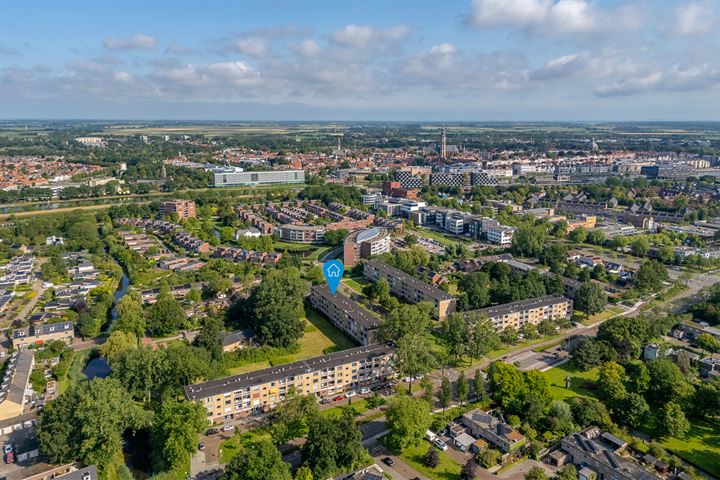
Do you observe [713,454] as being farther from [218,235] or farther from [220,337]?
[218,235]

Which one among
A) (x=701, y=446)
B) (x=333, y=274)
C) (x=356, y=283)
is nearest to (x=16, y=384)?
(x=333, y=274)

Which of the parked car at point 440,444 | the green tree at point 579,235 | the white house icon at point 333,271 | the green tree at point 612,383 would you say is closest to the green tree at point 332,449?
the parked car at point 440,444

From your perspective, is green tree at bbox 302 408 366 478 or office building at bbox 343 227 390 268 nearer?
green tree at bbox 302 408 366 478

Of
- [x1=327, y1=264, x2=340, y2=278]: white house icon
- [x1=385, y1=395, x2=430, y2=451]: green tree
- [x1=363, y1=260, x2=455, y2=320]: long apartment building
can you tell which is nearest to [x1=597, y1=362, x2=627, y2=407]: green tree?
[x1=385, y1=395, x2=430, y2=451]: green tree

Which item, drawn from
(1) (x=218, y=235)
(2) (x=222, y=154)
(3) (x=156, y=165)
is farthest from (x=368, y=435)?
(2) (x=222, y=154)

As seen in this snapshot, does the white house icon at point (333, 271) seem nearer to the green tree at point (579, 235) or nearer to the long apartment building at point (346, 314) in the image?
the long apartment building at point (346, 314)

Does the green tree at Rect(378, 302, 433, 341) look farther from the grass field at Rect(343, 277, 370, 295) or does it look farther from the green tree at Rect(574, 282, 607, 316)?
the green tree at Rect(574, 282, 607, 316)
